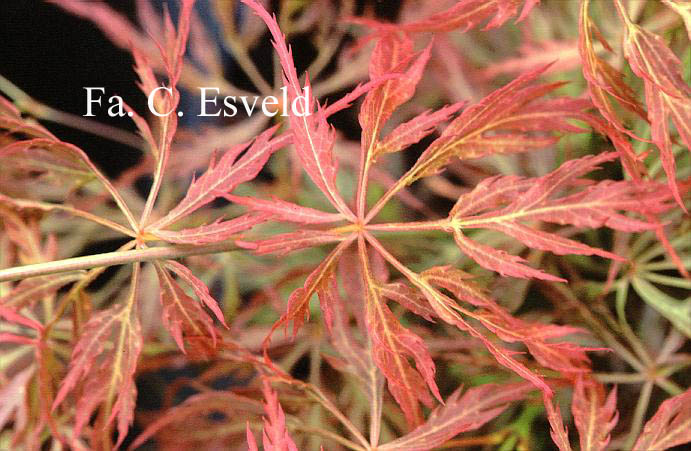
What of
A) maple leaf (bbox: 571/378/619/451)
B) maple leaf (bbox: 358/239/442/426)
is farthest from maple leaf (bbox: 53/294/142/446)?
maple leaf (bbox: 571/378/619/451)

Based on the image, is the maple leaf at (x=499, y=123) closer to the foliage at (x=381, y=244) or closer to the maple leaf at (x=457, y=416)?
the foliage at (x=381, y=244)

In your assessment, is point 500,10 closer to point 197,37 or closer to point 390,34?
point 390,34

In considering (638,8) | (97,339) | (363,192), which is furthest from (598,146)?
(97,339)

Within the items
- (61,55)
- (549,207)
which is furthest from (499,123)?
(61,55)

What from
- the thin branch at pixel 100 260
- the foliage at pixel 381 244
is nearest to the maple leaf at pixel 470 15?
the foliage at pixel 381 244

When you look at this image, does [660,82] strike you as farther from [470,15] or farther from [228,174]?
[228,174]

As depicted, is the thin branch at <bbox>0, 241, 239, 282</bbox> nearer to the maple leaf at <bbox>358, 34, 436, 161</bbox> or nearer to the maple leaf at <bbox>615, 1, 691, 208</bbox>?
the maple leaf at <bbox>358, 34, 436, 161</bbox>

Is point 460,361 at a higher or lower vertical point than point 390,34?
lower
